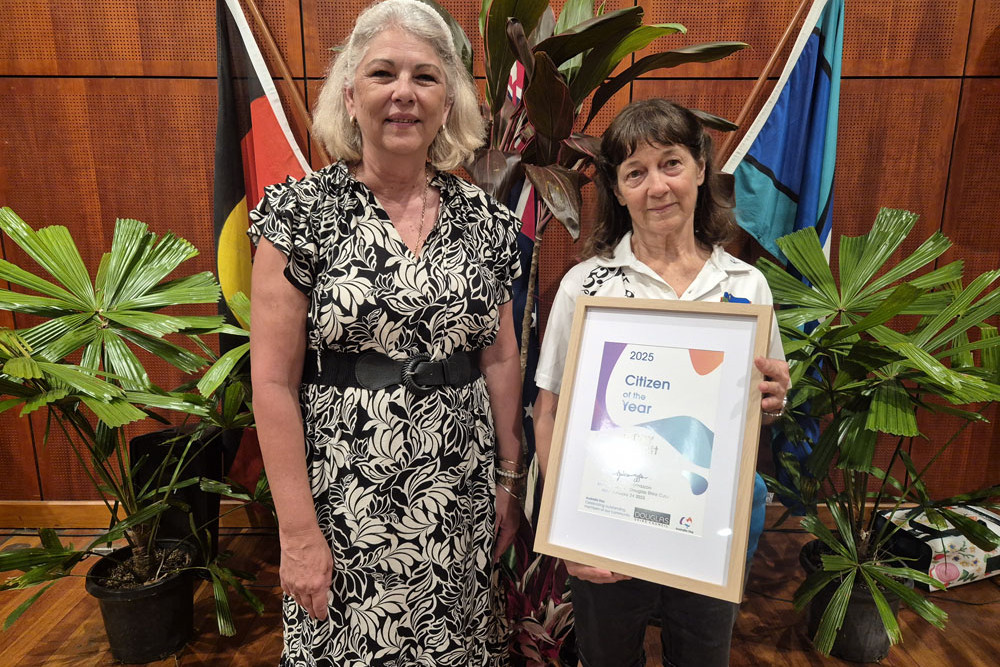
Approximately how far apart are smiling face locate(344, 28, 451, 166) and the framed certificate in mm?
450

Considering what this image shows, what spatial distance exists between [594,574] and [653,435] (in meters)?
0.29

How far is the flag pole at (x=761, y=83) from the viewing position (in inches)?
79.7

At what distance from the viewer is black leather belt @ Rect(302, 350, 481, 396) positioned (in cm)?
108

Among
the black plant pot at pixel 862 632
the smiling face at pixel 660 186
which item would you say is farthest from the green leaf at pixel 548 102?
the black plant pot at pixel 862 632

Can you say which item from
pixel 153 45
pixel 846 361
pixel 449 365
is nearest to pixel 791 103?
pixel 846 361

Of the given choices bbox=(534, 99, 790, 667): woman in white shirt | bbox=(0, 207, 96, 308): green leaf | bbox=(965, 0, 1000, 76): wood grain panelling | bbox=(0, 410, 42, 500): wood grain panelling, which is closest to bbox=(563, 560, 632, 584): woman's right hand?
bbox=(534, 99, 790, 667): woman in white shirt

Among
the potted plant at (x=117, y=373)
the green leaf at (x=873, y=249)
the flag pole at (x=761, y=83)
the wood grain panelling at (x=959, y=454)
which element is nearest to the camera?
the potted plant at (x=117, y=373)

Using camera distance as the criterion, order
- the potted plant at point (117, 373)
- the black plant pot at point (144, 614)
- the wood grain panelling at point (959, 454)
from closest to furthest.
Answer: the potted plant at point (117, 373) < the black plant pot at point (144, 614) < the wood grain panelling at point (959, 454)

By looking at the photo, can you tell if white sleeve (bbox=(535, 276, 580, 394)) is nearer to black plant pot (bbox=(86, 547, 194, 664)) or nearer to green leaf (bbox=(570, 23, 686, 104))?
green leaf (bbox=(570, 23, 686, 104))

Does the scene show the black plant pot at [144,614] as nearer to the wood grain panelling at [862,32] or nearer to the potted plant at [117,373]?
the potted plant at [117,373]

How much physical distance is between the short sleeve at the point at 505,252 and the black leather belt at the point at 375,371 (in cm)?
22

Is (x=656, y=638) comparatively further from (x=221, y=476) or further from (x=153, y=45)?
(x=153, y=45)

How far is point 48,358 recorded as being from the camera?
4.64 feet

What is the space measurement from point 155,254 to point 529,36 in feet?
4.00
